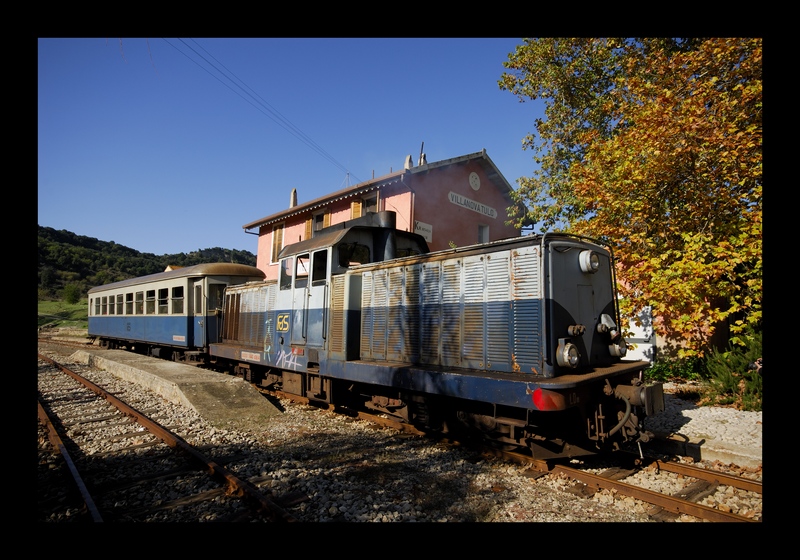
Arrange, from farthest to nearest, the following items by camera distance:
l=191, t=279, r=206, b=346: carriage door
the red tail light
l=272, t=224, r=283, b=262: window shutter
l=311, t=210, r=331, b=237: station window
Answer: l=272, t=224, r=283, b=262: window shutter, l=311, t=210, r=331, b=237: station window, l=191, t=279, r=206, b=346: carriage door, the red tail light

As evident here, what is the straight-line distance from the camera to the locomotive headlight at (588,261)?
557 centimetres

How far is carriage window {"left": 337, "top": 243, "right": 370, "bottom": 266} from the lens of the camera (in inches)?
319

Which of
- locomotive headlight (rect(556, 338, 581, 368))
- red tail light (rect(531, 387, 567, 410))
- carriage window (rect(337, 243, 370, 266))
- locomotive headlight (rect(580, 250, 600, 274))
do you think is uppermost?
carriage window (rect(337, 243, 370, 266))

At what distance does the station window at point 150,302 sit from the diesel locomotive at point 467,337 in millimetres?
8325

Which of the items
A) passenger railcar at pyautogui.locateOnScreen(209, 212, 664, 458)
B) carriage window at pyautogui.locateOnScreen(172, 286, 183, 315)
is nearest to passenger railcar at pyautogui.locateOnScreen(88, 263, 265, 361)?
carriage window at pyautogui.locateOnScreen(172, 286, 183, 315)

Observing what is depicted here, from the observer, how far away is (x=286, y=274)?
Result: 30.8 ft

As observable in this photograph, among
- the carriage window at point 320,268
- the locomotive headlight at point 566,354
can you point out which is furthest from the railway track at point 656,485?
the carriage window at point 320,268

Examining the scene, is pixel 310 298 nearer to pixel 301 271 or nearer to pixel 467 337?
pixel 301 271

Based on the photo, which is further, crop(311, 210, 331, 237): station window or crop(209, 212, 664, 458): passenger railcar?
crop(311, 210, 331, 237): station window

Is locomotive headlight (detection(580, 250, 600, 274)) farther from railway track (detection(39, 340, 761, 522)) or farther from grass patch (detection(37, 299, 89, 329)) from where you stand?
grass patch (detection(37, 299, 89, 329))

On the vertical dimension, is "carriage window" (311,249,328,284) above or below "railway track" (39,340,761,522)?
above

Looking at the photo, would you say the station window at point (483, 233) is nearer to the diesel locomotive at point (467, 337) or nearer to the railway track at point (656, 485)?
the diesel locomotive at point (467, 337)

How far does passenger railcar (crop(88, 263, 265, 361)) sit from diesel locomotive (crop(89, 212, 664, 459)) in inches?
169
